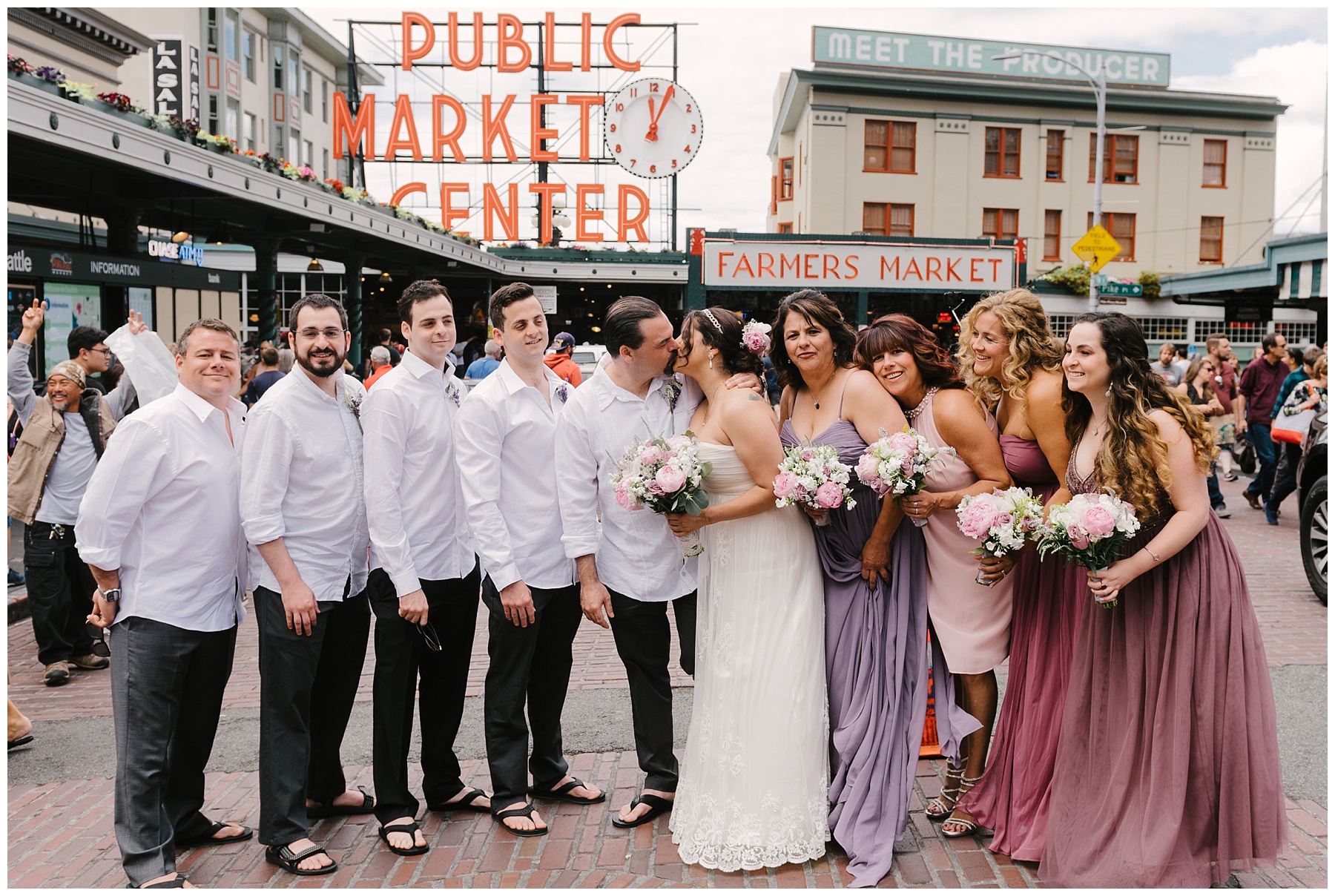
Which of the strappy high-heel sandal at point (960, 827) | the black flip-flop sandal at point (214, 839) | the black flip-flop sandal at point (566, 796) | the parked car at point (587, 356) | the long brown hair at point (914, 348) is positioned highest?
the parked car at point (587, 356)

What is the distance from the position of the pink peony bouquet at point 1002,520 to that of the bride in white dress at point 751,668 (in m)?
0.67

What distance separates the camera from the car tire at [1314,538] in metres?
7.18

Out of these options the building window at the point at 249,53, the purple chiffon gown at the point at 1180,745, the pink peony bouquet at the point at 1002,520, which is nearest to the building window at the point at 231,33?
the building window at the point at 249,53

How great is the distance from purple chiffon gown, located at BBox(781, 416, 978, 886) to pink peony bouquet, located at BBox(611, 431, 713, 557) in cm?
48

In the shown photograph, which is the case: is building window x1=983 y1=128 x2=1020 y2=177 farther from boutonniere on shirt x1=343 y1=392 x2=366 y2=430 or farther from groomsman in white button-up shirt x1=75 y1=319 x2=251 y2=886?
groomsman in white button-up shirt x1=75 y1=319 x2=251 y2=886

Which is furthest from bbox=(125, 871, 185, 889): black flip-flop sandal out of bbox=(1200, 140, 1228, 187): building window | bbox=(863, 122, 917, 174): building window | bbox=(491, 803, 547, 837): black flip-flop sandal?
bbox=(1200, 140, 1228, 187): building window

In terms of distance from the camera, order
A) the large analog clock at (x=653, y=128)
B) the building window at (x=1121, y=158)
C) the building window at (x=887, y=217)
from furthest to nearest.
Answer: the building window at (x=1121, y=158) < the building window at (x=887, y=217) < the large analog clock at (x=653, y=128)

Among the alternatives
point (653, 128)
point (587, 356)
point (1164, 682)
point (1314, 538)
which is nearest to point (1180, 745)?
point (1164, 682)

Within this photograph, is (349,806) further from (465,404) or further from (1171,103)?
(1171,103)

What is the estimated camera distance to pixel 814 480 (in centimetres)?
343

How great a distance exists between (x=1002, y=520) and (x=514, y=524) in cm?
190

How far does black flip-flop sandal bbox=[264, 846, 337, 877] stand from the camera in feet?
11.6

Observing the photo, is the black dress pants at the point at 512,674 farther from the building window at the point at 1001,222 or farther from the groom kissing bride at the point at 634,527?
the building window at the point at 1001,222

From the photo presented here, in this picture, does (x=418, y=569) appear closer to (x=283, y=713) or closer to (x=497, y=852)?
(x=283, y=713)
